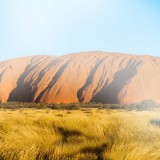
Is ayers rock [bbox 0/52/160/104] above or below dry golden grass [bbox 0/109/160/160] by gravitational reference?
below

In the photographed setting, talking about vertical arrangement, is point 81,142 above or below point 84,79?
above

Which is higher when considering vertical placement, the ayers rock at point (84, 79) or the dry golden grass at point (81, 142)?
the dry golden grass at point (81, 142)

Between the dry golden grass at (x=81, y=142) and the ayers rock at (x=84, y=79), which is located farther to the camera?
the ayers rock at (x=84, y=79)

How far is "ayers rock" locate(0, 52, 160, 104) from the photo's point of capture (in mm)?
65312

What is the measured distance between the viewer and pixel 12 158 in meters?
4.43

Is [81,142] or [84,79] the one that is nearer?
[81,142]

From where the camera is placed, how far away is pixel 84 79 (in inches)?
2859

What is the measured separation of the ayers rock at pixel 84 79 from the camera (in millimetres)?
65312

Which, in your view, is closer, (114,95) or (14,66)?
(114,95)

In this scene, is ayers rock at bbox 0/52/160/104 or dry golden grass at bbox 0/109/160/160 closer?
dry golden grass at bbox 0/109/160/160

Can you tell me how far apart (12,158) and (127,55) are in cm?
8077

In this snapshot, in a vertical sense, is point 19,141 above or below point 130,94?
above

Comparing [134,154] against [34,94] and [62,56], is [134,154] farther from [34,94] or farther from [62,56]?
[62,56]

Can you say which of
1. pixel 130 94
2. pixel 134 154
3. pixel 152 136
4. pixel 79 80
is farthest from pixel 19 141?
pixel 79 80
